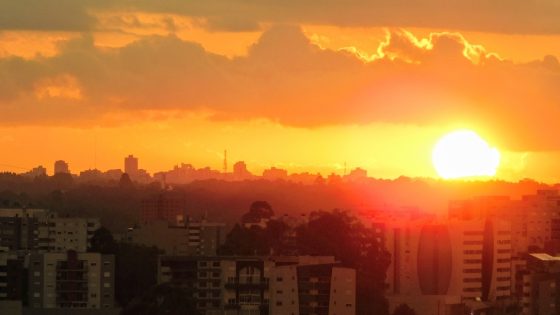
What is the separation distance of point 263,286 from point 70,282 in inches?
164

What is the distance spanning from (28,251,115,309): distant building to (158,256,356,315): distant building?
1.42m

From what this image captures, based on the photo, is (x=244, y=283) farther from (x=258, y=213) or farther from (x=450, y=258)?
(x=258, y=213)

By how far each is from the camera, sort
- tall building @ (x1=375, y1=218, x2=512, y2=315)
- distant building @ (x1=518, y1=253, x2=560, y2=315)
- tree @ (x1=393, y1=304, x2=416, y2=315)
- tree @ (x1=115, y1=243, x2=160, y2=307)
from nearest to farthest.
Result: tree @ (x1=393, y1=304, x2=416, y2=315) < distant building @ (x1=518, y1=253, x2=560, y2=315) < tree @ (x1=115, y1=243, x2=160, y2=307) < tall building @ (x1=375, y1=218, x2=512, y2=315)

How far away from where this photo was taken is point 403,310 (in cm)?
4344

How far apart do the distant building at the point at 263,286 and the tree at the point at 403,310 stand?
978 mm

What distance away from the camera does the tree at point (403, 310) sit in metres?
43.2

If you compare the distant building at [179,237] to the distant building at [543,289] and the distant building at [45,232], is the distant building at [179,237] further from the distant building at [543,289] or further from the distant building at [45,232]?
the distant building at [543,289]

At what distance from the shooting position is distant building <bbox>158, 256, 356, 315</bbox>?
42.7 meters

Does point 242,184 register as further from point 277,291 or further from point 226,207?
point 277,291

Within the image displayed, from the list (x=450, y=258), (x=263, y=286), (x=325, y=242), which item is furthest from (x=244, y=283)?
(x=450, y=258)

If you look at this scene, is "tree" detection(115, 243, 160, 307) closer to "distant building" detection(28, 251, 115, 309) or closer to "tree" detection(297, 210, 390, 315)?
"distant building" detection(28, 251, 115, 309)

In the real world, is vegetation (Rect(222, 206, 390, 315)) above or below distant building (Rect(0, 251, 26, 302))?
above

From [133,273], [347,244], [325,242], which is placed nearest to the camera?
[133,273]

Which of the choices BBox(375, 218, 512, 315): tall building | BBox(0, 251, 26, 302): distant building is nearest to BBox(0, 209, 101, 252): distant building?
BBox(375, 218, 512, 315): tall building
